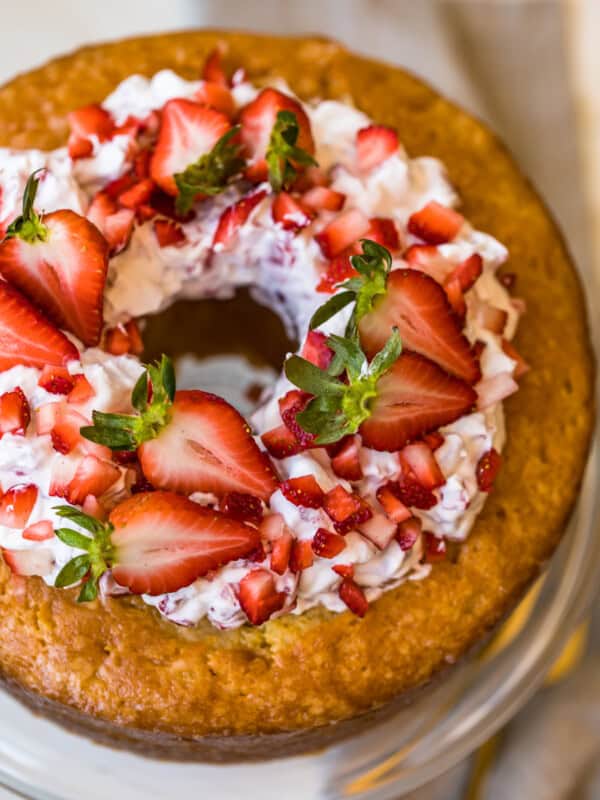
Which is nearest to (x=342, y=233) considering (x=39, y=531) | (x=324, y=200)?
(x=324, y=200)

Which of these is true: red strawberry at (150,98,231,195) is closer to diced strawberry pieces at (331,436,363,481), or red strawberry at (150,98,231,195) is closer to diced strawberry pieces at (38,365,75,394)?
diced strawberry pieces at (38,365,75,394)

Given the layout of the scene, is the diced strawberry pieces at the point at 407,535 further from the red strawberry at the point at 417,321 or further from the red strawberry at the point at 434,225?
the red strawberry at the point at 434,225

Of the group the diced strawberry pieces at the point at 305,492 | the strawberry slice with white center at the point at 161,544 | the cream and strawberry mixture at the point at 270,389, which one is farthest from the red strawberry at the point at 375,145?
the strawberry slice with white center at the point at 161,544

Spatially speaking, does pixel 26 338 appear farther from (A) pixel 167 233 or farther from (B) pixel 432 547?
(B) pixel 432 547

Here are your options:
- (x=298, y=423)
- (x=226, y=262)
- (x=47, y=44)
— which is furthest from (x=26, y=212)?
(x=47, y=44)

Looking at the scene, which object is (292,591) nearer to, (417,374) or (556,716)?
(417,374)

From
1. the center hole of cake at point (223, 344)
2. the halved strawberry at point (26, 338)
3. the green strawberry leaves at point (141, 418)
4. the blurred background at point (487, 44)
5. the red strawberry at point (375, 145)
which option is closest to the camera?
the green strawberry leaves at point (141, 418)

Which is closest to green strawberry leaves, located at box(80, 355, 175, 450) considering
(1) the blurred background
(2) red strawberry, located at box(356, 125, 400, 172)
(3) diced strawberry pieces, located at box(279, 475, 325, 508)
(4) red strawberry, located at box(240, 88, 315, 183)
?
(3) diced strawberry pieces, located at box(279, 475, 325, 508)
